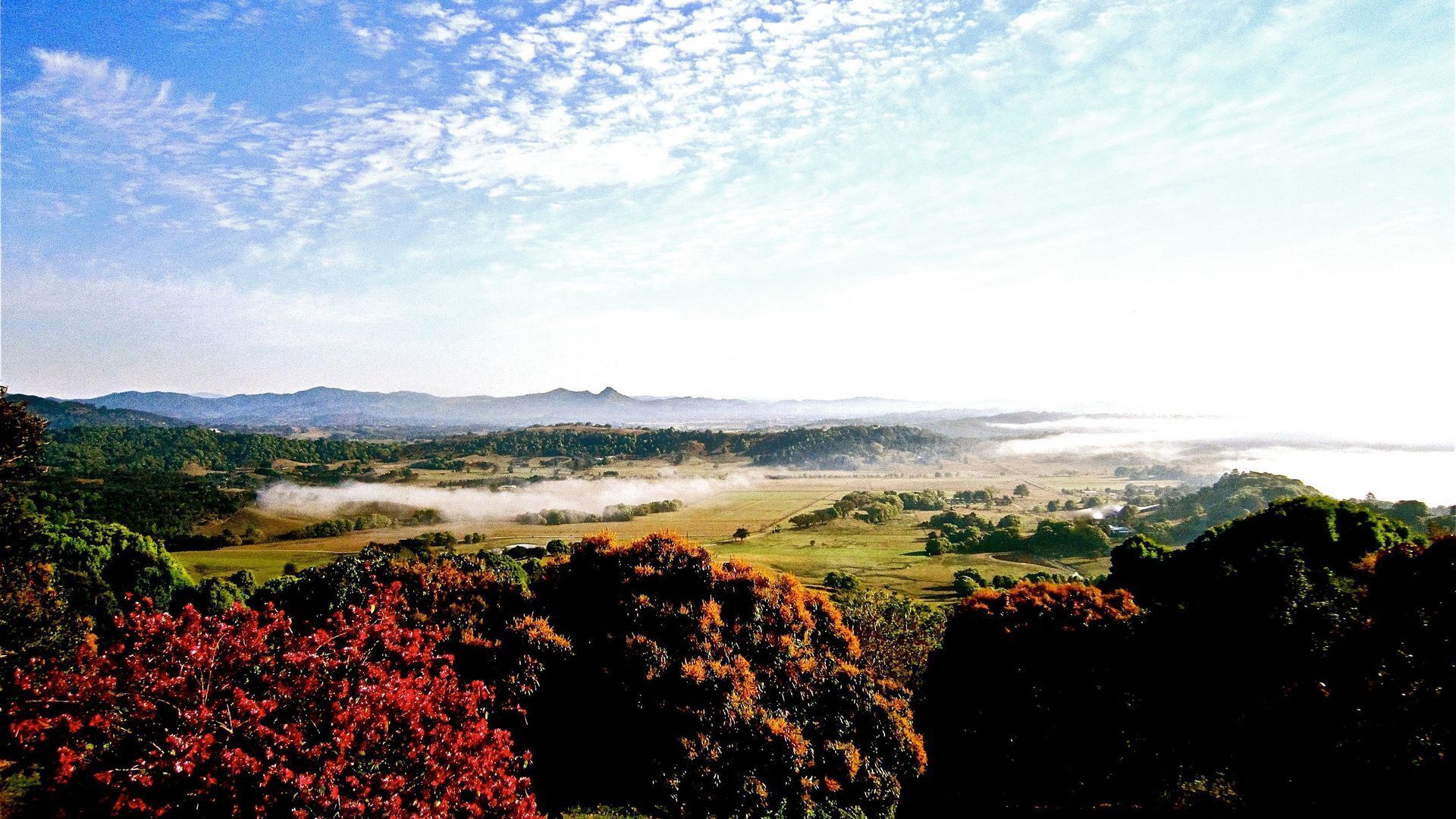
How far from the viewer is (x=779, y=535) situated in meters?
100

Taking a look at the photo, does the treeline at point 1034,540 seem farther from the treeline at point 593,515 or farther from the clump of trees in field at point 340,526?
the clump of trees in field at point 340,526

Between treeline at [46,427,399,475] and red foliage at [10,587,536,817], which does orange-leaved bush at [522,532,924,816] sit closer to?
red foliage at [10,587,536,817]

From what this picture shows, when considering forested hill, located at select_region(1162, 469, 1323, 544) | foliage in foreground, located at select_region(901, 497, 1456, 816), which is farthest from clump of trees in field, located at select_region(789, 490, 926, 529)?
foliage in foreground, located at select_region(901, 497, 1456, 816)

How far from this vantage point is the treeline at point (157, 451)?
149 metres

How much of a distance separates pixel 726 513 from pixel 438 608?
350 feet

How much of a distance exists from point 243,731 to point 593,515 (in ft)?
379

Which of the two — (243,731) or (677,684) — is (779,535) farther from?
(243,731)

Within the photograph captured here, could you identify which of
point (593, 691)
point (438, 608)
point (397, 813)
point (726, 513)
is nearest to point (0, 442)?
point (438, 608)

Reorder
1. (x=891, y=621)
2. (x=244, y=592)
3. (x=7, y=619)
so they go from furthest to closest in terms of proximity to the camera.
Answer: (x=244, y=592)
(x=891, y=621)
(x=7, y=619)

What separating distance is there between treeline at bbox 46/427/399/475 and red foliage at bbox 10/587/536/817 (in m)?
165

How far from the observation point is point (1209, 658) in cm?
1812

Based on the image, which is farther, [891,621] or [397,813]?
[891,621]

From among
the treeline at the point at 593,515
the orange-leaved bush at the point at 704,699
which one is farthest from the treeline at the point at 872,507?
the orange-leaved bush at the point at 704,699

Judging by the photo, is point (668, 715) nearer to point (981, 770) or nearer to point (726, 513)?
point (981, 770)
